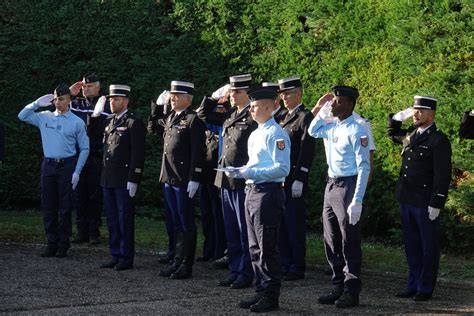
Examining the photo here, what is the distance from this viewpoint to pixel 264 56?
13383 mm

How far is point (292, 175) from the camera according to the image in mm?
10336

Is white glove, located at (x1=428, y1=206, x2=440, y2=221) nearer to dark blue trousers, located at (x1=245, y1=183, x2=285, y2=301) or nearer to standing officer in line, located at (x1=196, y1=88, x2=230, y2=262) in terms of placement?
dark blue trousers, located at (x1=245, y1=183, x2=285, y2=301)

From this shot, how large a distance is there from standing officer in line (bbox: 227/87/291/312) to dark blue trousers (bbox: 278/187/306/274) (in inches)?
66.7

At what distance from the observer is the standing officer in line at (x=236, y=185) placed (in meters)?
9.46

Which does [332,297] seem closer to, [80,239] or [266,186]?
[266,186]

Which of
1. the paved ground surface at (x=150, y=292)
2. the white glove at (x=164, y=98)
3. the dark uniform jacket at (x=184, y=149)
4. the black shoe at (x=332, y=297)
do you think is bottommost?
the paved ground surface at (x=150, y=292)

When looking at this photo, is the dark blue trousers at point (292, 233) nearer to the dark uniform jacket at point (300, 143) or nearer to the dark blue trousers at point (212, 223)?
the dark uniform jacket at point (300, 143)

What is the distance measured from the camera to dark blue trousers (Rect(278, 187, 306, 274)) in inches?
404

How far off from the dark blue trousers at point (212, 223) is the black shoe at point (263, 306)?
2.60 meters

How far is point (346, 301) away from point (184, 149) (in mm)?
2625

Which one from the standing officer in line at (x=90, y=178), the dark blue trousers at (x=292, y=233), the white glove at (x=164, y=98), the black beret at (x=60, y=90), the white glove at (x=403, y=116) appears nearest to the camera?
the white glove at (x=403, y=116)

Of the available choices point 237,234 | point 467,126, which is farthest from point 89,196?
point 467,126

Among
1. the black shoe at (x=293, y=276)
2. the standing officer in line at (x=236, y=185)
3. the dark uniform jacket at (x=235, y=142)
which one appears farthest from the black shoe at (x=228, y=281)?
the dark uniform jacket at (x=235, y=142)

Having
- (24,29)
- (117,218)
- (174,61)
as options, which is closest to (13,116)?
(24,29)
